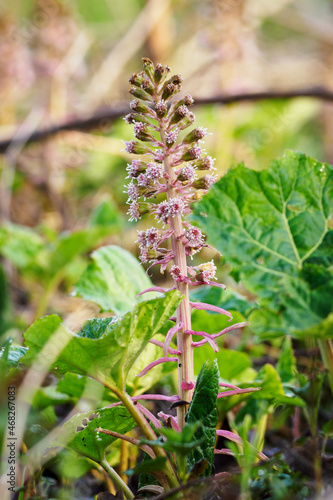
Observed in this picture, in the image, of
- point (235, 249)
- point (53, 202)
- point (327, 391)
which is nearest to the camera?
point (235, 249)

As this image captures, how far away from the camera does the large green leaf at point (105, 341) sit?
76cm

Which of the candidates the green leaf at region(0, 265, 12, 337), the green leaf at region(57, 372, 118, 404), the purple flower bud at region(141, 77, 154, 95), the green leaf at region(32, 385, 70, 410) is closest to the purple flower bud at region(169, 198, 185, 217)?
the purple flower bud at region(141, 77, 154, 95)

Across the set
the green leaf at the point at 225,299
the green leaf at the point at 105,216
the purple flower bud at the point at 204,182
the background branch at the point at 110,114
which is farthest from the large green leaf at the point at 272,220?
the background branch at the point at 110,114

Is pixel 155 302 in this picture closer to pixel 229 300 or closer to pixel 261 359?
pixel 229 300

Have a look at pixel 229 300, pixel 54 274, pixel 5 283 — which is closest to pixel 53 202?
pixel 54 274

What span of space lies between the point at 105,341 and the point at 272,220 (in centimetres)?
38

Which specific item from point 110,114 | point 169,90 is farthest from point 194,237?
point 110,114

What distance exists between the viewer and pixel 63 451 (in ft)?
3.28

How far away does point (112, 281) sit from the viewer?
1.25 meters

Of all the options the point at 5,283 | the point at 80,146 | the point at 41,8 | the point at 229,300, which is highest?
the point at 41,8

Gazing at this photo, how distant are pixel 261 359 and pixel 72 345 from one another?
4.03ft

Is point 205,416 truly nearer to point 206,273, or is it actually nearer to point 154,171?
point 206,273

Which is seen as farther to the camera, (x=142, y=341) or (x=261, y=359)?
(x=261, y=359)

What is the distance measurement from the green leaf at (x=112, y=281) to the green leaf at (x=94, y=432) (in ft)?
0.93
